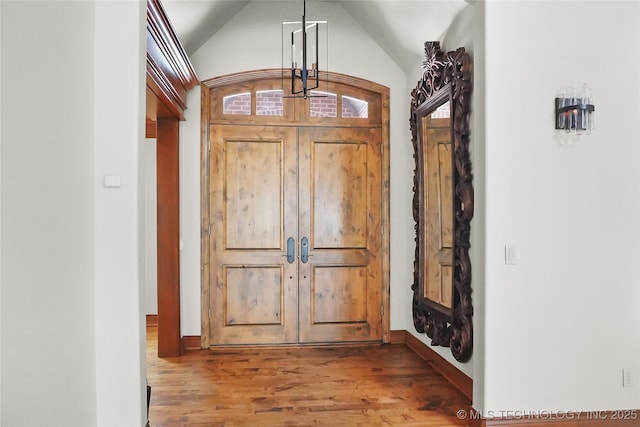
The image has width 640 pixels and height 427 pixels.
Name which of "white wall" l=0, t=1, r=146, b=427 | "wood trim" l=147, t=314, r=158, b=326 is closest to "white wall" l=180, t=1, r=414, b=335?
"wood trim" l=147, t=314, r=158, b=326

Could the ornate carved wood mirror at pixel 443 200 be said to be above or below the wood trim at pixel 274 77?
below

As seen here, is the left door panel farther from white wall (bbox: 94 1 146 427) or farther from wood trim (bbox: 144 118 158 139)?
white wall (bbox: 94 1 146 427)

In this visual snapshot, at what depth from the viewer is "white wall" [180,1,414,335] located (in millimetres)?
4574

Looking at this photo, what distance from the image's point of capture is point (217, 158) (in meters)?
4.62

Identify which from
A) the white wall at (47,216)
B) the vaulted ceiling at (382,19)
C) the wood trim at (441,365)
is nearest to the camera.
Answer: the white wall at (47,216)

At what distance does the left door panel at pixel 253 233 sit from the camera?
4.63m

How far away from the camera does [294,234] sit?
471cm
